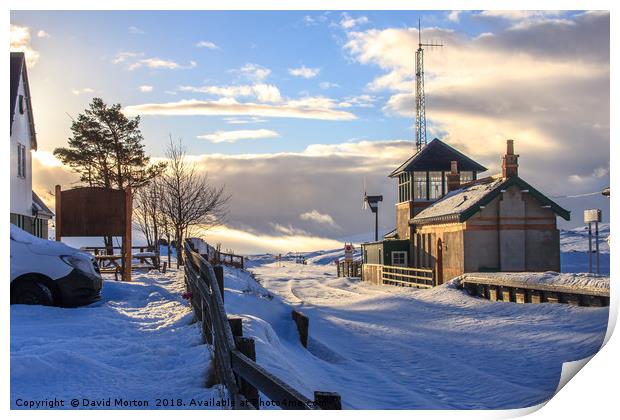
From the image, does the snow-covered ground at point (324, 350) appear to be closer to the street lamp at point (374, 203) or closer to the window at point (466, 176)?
the window at point (466, 176)

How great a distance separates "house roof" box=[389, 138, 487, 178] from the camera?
40.5 metres

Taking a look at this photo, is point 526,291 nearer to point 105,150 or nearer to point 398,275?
point 398,275

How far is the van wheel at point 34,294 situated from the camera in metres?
13.7

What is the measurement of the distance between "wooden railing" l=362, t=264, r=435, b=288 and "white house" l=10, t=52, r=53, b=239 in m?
17.3

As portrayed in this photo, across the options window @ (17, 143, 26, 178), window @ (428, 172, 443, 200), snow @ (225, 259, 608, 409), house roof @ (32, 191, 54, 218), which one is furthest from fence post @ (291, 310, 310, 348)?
window @ (428, 172, 443, 200)

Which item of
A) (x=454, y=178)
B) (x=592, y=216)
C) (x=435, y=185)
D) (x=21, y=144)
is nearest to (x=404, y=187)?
(x=435, y=185)

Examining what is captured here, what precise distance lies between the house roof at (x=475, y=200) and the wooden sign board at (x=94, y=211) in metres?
14.9

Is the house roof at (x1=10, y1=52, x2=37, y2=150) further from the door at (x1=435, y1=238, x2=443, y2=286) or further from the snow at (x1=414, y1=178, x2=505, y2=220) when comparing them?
the door at (x1=435, y1=238, x2=443, y2=286)

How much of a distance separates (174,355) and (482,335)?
31.9 ft

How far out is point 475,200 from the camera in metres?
30.6

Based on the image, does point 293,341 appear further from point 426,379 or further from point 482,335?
point 482,335

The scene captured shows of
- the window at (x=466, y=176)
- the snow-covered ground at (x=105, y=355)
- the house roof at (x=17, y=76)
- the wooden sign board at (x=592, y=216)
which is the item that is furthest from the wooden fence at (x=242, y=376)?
the window at (x=466, y=176)

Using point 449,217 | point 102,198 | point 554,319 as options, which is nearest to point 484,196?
point 449,217
